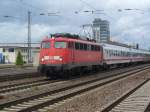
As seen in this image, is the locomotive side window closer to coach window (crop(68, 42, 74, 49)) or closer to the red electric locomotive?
the red electric locomotive

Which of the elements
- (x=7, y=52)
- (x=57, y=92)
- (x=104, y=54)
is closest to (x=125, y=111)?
(x=57, y=92)

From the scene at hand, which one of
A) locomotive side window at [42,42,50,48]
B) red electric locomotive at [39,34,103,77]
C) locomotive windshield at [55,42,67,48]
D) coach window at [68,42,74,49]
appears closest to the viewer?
red electric locomotive at [39,34,103,77]

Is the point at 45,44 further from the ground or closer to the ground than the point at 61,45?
further from the ground

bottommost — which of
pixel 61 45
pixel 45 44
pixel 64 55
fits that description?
pixel 64 55

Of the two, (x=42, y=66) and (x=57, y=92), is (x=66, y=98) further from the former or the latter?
(x=42, y=66)

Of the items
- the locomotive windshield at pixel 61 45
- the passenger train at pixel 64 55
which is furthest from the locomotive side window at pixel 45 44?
the locomotive windshield at pixel 61 45

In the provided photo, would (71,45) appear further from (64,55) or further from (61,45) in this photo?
(64,55)

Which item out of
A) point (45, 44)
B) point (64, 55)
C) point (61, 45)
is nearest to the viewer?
point (64, 55)

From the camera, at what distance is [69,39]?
29.5 m

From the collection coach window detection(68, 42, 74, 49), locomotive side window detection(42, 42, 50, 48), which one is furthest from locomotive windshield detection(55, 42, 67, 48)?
locomotive side window detection(42, 42, 50, 48)

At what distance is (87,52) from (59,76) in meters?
4.16

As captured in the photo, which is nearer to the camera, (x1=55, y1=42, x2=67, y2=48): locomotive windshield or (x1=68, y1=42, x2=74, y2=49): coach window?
(x1=55, y1=42, x2=67, y2=48): locomotive windshield

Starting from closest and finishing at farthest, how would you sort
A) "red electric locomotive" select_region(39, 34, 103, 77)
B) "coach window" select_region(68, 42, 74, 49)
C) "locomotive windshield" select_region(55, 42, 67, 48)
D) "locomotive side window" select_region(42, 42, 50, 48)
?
1. "red electric locomotive" select_region(39, 34, 103, 77)
2. "locomotive windshield" select_region(55, 42, 67, 48)
3. "coach window" select_region(68, 42, 74, 49)
4. "locomotive side window" select_region(42, 42, 50, 48)

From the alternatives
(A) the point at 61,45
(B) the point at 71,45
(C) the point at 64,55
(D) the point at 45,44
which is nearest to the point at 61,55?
(C) the point at 64,55
